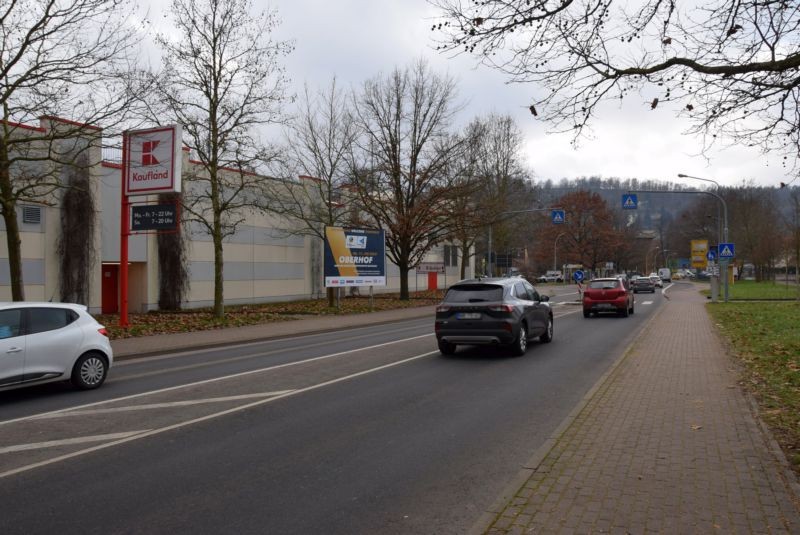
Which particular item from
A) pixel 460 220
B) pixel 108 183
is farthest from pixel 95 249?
pixel 460 220

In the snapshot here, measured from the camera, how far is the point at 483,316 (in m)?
13.0

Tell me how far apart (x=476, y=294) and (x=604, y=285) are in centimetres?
1392

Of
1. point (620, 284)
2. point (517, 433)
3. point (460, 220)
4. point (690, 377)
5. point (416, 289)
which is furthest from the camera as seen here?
point (416, 289)

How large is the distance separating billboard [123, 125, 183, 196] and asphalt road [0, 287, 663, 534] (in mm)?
9459

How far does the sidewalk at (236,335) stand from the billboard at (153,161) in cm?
478

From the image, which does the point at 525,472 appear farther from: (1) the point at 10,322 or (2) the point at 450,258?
(2) the point at 450,258

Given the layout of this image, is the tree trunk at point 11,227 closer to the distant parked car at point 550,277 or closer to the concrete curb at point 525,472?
the concrete curb at point 525,472

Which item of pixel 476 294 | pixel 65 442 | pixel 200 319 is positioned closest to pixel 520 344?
pixel 476 294

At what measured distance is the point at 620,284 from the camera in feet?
83.6

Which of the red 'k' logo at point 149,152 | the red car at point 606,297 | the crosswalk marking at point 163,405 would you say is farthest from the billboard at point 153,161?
the red car at point 606,297

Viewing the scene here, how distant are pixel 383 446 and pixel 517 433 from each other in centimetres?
152

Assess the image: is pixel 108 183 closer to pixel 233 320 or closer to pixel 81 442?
pixel 233 320

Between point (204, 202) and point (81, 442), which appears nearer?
point (81, 442)

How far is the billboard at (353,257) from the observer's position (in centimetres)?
2865
